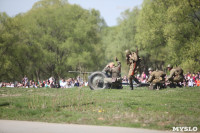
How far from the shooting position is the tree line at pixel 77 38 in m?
44.1

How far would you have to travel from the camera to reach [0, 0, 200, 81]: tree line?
4412cm

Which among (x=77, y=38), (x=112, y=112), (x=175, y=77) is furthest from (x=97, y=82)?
(x=77, y=38)

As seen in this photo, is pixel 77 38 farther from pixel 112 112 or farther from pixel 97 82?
pixel 112 112

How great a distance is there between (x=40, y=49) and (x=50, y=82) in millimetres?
22960

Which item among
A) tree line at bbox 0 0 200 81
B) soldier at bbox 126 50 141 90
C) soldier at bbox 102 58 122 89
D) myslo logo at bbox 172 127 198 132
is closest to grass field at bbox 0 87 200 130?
myslo logo at bbox 172 127 198 132

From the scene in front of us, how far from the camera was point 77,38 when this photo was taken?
60.0m

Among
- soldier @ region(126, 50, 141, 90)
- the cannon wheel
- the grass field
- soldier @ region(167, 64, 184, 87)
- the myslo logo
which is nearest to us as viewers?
the myslo logo

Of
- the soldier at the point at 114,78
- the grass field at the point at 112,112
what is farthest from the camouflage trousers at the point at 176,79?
the grass field at the point at 112,112

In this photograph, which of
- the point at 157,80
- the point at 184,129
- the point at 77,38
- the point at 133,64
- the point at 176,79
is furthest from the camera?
the point at 77,38

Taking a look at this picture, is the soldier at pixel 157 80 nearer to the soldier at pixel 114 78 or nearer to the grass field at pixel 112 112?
the soldier at pixel 114 78

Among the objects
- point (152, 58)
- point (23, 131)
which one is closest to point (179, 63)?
point (152, 58)

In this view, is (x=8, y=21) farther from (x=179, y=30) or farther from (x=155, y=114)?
(x=155, y=114)

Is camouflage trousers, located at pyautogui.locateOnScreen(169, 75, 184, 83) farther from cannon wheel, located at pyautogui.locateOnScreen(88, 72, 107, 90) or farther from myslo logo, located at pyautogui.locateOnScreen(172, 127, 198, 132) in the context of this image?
myslo logo, located at pyautogui.locateOnScreen(172, 127, 198, 132)

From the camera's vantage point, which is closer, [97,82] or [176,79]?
[97,82]
